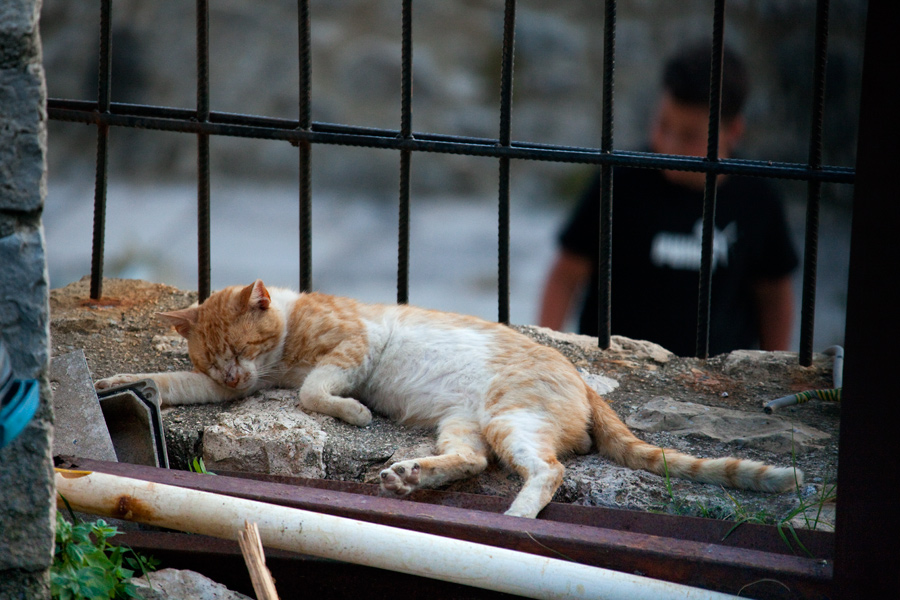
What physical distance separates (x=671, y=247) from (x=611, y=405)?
1713 millimetres

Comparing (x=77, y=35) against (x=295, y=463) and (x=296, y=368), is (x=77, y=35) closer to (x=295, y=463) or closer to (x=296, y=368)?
(x=296, y=368)

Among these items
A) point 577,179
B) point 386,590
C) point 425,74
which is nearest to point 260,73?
point 425,74

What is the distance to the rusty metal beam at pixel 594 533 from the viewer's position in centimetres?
153

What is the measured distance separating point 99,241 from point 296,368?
1040 millimetres

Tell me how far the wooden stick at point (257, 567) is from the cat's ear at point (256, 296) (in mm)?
1407

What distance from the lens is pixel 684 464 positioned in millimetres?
2053

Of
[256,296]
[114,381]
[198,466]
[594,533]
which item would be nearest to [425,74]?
[256,296]

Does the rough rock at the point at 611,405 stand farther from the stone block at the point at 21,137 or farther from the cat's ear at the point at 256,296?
the stone block at the point at 21,137

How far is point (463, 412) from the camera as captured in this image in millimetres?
2459

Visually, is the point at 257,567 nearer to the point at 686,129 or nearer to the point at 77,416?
the point at 77,416

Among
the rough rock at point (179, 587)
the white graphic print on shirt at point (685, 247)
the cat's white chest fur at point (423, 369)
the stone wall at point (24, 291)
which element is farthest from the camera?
the white graphic print on shirt at point (685, 247)

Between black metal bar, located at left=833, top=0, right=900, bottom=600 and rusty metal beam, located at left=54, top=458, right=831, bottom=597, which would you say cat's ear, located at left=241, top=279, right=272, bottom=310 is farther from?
black metal bar, located at left=833, top=0, right=900, bottom=600

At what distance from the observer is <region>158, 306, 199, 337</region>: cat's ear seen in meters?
2.77

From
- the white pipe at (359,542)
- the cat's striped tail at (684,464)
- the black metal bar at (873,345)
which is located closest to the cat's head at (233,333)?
the white pipe at (359,542)
